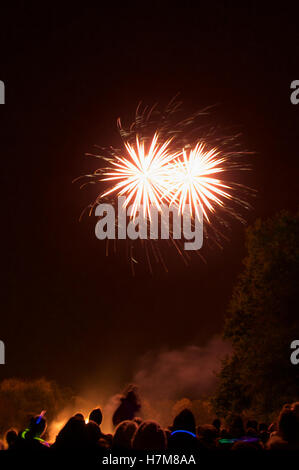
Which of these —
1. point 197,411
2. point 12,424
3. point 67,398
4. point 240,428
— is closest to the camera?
point 240,428

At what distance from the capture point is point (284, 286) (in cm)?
2752

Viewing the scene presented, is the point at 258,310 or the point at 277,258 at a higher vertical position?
the point at 277,258

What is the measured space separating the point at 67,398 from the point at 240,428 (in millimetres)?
126155

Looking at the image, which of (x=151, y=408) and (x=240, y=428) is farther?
(x=151, y=408)

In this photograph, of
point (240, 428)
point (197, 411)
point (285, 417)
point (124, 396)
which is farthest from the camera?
point (197, 411)

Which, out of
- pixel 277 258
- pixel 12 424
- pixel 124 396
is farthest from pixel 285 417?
pixel 12 424

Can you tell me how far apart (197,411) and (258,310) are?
97.1 meters

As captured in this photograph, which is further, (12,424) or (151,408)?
(151,408)

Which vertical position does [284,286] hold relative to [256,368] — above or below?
above

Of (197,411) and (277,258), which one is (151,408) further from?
(277,258)

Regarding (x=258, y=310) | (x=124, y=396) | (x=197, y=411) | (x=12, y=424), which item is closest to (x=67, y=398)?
(x=12, y=424)
